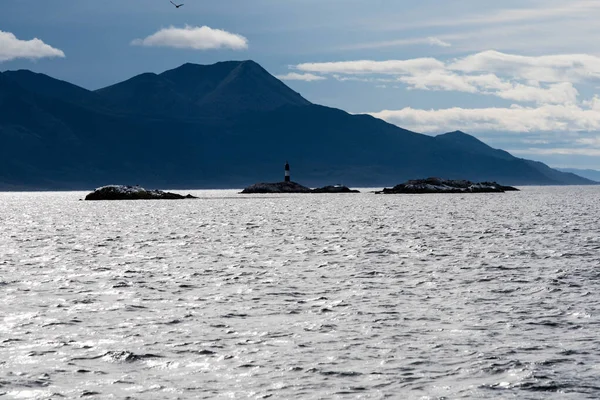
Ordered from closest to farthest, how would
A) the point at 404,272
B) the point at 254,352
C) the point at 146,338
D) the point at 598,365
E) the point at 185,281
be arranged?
1. the point at 598,365
2. the point at 254,352
3. the point at 146,338
4. the point at 185,281
5. the point at 404,272

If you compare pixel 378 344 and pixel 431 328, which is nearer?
pixel 378 344

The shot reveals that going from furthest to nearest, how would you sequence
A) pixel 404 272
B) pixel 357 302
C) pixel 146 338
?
pixel 404 272
pixel 357 302
pixel 146 338

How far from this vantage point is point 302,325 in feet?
81.3

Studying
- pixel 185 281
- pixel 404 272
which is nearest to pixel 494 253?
pixel 404 272

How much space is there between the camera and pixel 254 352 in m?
20.9

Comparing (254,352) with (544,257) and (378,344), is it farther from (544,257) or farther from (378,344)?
(544,257)

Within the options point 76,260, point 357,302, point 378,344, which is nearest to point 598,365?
point 378,344

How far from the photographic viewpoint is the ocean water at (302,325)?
17.9 metres

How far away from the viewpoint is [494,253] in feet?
165

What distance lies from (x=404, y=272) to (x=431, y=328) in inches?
618

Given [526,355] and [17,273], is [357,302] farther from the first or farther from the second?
[17,273]

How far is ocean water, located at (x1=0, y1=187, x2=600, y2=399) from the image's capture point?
58.7 ft

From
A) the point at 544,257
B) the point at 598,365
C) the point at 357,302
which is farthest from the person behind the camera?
the point at 544,257

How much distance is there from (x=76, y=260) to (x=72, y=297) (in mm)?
17002
